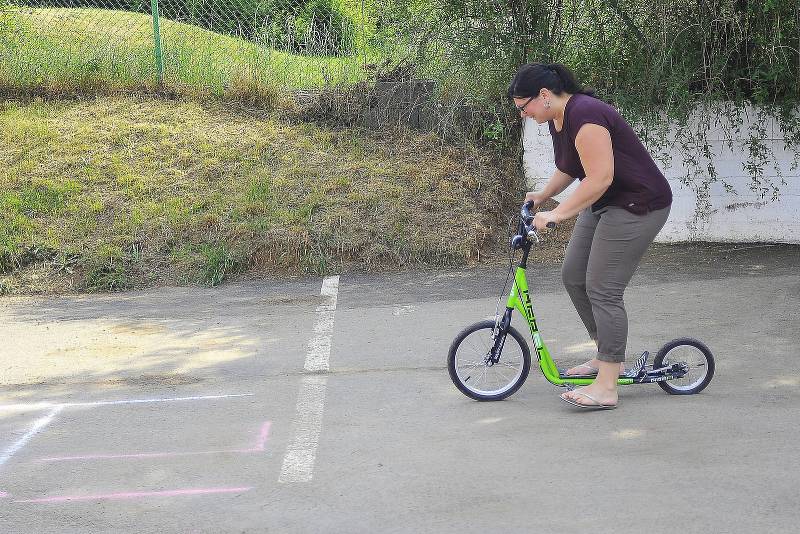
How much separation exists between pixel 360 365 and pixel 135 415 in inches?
61.1

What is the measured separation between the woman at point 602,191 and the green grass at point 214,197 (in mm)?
4152

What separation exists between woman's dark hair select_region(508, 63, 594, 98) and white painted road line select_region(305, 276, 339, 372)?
233 centimetres

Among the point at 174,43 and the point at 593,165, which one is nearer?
the point at 593,165

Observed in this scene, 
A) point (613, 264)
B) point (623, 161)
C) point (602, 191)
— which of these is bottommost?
point (613, 264)

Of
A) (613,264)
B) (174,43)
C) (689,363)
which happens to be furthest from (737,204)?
(174,43)

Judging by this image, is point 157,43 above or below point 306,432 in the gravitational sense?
above

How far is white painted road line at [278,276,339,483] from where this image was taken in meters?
4.75

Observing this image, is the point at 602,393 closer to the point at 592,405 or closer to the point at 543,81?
the point at 592,405

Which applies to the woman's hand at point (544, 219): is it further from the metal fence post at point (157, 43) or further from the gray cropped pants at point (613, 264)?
the metal fence post at point (157, 43)

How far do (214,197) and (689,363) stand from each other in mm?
6133

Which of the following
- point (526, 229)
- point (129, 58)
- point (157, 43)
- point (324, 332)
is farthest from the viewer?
point (129, 58)

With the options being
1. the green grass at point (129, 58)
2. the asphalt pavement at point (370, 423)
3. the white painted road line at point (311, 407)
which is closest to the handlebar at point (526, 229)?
the asphalt pavement at point (370, 423)

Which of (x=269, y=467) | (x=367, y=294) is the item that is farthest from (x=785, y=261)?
(x=269, y=467)

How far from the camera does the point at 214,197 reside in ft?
34.2
